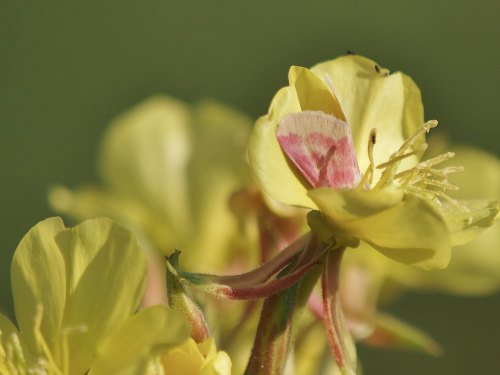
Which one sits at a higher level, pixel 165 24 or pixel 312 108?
pixel 312 108

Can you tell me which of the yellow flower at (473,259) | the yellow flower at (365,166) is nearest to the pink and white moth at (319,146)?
the yellow flower at (365,166)

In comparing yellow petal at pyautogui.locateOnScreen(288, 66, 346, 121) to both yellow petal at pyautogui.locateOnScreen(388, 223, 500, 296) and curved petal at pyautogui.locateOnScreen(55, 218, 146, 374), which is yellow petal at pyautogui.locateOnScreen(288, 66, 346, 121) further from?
yellow petal at pyautogui.locateOnScreen(388, 223, 500, 296)

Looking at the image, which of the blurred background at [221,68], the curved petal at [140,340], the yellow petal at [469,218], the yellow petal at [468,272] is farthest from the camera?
the blurred background at [221,68]

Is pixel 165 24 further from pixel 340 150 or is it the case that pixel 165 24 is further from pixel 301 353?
pixel 340 150

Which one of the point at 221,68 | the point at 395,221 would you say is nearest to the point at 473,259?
the point at 395,221

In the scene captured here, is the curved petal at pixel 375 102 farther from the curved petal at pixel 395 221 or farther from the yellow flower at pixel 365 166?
the curved petal at pixel 395 221

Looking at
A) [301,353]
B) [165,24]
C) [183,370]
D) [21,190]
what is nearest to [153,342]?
[183,370]
